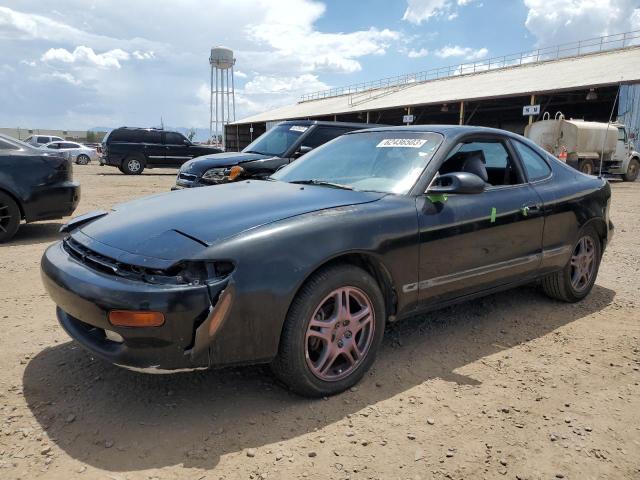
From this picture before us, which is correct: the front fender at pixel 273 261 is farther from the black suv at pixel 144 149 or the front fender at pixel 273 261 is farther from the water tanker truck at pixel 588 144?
the black suv at pixel 144 149

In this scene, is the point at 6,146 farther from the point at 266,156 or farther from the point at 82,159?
→ the point at 82,159

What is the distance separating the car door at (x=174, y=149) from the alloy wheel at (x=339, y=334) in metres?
17.5

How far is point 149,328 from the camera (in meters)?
2.26

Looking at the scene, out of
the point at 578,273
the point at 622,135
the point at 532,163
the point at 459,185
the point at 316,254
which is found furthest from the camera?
the point at 622,135

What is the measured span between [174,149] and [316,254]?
17.7 m

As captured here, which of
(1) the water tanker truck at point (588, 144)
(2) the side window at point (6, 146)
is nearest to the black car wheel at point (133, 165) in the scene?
(2) the side window at point (6, 146)

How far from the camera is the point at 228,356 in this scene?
7.87 feet

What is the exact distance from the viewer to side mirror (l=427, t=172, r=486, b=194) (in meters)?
3.12

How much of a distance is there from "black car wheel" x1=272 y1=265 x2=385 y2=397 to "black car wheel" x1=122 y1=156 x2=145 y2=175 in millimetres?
17732

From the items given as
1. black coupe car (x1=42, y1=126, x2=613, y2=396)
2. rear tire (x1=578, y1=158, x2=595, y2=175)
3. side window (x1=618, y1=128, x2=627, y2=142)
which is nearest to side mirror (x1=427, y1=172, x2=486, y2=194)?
black coupe car (x1=42, y1=126, x2=613, y2=396)

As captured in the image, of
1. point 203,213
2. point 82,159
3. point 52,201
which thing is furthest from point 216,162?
point 82,159

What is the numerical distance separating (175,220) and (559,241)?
10.1ft

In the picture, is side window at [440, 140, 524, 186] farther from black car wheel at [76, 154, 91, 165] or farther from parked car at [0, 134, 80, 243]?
black car wheel at [76, 154, 91, 165]

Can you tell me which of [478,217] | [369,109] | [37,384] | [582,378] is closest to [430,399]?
[582,378]
